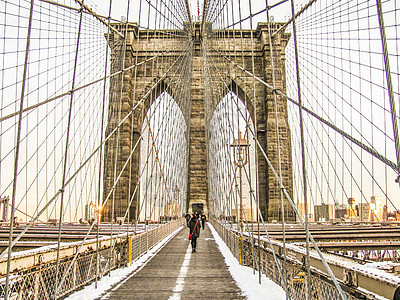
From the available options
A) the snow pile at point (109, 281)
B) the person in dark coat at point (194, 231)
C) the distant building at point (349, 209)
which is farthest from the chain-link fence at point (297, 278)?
the distant building at point (349, 209)

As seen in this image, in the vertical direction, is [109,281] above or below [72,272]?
below

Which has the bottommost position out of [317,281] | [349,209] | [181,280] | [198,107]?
[181,280]

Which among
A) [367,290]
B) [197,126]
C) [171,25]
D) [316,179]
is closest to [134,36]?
[171,25]

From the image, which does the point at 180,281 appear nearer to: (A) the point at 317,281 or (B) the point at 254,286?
(B) the point at 254,286

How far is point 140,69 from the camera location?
25.7 m

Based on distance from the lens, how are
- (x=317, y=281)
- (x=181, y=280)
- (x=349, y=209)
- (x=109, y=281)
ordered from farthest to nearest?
(x=349, y=209) → (x=181, y=280) → (x=109, y=281) → (x=317, y=281)

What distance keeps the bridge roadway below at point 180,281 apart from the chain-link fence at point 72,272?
412 mm

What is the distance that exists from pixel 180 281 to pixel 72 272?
1481mm

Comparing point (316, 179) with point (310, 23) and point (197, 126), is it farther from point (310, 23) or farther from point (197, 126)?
point (197, 126)

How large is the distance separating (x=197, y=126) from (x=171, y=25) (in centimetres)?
891

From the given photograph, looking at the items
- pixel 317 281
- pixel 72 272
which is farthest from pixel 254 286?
pixel 72 272

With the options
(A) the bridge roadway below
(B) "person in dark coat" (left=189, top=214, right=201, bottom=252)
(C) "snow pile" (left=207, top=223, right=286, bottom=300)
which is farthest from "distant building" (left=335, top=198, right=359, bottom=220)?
(C) "snow pile" (left=207, top=223, right=286, bottom=300)

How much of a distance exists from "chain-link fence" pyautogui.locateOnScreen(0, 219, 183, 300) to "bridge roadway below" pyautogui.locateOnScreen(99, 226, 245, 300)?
0.41 m

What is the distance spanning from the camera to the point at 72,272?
4.35 m
